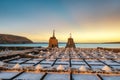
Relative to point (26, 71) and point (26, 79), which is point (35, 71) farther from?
point (26, 79)

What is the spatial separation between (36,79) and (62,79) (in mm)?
1161

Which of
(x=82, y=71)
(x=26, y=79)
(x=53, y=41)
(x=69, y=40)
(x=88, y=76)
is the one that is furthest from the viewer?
(x=69, y=40)

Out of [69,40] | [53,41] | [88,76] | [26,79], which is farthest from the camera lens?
[69,40]

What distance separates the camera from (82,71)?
9.43 metres

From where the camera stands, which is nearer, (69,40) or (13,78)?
(13,78)

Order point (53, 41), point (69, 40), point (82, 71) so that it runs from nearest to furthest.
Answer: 1. point (82, 71)
2. point (53, 41)
3. point (69, 40)

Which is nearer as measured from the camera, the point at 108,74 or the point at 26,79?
the point at 26,79

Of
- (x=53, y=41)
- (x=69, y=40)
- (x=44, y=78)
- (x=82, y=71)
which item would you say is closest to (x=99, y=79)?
(x=82, y=71)

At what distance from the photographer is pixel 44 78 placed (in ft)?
26.5

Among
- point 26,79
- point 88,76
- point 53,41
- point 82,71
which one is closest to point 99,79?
point 88,76

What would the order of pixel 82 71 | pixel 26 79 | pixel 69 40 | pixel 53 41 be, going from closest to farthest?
pixel 26 79 → pixel 82 71 → pixel 53 41 → pixel 69 40

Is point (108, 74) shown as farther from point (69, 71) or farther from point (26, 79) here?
point (26, 79)

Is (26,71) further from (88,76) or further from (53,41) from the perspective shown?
(53,41)

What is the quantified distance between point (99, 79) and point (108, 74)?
4.13 feet
